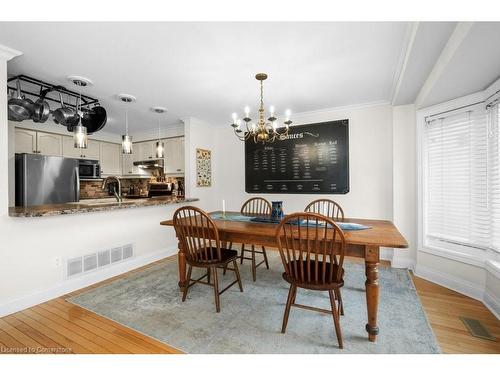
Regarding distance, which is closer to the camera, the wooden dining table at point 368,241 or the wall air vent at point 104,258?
the wooden dining table at point 368,241

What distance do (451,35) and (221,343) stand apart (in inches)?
103

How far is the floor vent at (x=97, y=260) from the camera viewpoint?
2427mm

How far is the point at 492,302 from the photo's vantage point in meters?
2.00

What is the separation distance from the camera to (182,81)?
2.49 m

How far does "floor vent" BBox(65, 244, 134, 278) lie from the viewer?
2.43m

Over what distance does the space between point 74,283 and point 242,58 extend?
111 inches

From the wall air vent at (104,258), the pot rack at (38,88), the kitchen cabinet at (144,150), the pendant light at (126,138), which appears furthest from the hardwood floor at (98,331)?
the kitchen cabinet at (144,150)

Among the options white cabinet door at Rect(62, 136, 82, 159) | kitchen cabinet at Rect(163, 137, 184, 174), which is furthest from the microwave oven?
kitchen cabinet at Rect(163, 137, 184, 174)

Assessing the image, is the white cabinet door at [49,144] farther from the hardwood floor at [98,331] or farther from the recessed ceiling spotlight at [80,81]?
the hardwood floor at [98,331]

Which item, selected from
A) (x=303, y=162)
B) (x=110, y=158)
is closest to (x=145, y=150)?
(x=110, y=158)

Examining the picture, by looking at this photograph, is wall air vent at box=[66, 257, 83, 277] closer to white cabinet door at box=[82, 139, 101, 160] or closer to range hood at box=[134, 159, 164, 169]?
range hood at box=[134, 159, 164, 169]

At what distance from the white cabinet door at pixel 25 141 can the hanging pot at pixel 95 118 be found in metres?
1.53

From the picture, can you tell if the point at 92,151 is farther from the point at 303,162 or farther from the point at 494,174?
the point at 494,174

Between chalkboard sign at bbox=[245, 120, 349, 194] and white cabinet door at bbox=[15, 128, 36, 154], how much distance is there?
11.2 ft
